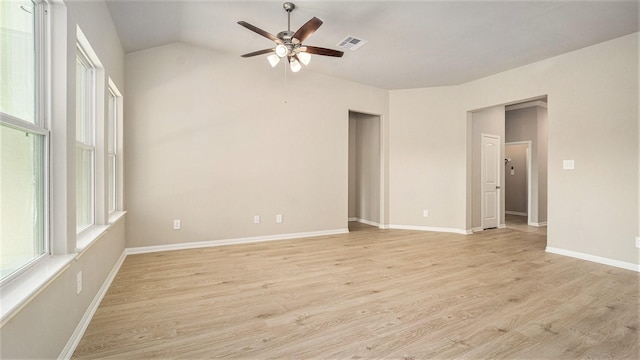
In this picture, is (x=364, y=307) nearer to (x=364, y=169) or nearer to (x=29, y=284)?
(x=29, y=284)

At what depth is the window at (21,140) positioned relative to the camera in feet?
4.49

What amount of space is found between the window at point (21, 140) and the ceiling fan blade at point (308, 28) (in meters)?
1.93

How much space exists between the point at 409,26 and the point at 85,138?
364cm

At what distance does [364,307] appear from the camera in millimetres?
2381

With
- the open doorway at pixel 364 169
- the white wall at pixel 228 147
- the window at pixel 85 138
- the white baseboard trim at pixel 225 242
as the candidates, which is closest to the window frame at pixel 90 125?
the window at pixel 85 138

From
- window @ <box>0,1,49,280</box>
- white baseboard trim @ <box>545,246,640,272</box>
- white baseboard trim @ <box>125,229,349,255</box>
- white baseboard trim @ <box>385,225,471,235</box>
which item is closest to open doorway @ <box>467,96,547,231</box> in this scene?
white baseboard trim @ <box>385,225,471,235</box>

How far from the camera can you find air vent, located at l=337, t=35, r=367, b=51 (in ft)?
12.3

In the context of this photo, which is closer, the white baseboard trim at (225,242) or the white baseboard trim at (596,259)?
the white baseboard trim at (596,259)

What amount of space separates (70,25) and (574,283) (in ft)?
16.1

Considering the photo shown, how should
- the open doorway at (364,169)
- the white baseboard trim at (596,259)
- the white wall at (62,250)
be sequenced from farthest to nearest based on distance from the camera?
1. the open doorway at (364,169)
2. the white baseboard trim at (596,259)
3. the white wall at (62,250)

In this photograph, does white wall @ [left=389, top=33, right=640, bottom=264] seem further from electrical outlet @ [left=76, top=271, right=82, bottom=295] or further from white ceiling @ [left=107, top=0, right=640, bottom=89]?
electrical outlet @ [left=76, top=271, right=82, bottom=295]

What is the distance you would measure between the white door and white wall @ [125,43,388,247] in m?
2.95

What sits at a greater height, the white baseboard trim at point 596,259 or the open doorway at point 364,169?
the open doorway at point 364,169

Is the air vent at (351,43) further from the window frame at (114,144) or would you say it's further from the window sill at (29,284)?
the window sill at (29,284)
